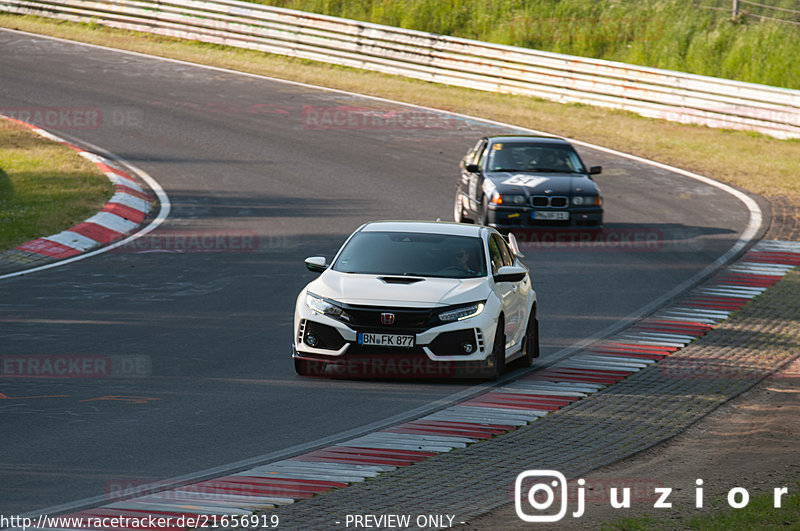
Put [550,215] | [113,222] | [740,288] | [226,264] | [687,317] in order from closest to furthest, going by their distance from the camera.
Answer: [687,317] → [740,288] → [226,264] → [550,215] → [113,222]

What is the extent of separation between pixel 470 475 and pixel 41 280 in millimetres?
9621

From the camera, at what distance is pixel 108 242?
1941cm

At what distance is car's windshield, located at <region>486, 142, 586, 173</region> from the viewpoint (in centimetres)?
2114

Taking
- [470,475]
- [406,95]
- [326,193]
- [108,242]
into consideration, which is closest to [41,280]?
[108,242]

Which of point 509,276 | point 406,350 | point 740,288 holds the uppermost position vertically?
point 509,276

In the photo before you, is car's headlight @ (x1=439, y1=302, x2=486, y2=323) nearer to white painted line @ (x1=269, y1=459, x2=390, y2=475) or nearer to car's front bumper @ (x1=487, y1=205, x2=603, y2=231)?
white painted line @ (x1=269, y1=459, x2=390, y2=475)

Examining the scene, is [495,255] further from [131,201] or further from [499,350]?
[131,201]

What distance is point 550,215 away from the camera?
66.0 feet

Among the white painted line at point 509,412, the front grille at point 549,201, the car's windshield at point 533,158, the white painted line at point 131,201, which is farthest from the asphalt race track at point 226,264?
the car's windshield at point 533,158

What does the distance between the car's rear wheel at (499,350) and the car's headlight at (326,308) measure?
1461 millimetres
